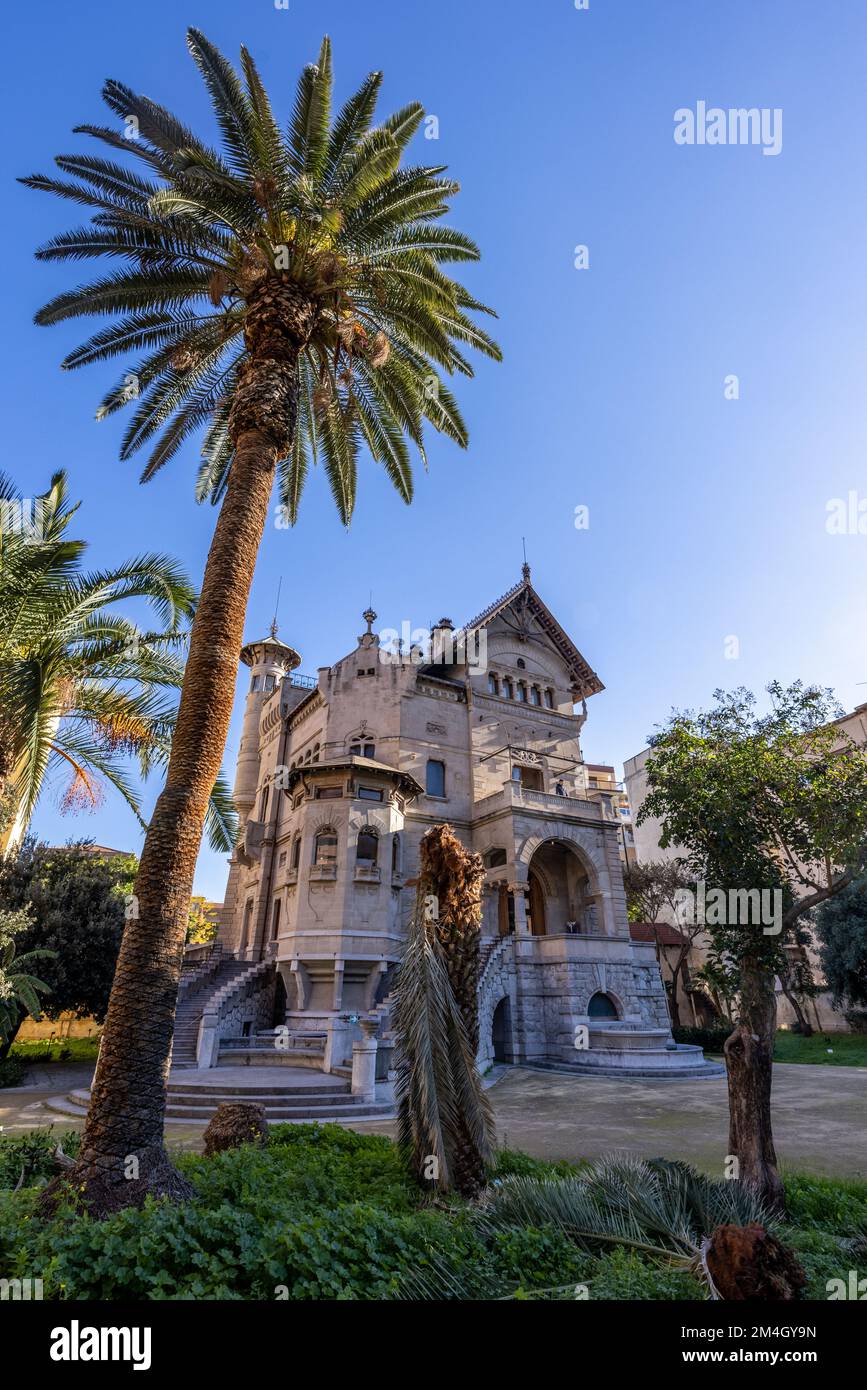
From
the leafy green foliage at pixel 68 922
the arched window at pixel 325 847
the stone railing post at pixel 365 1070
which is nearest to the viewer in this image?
the stone railing post at pixel 365 1070

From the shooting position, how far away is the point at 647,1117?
46.0ft

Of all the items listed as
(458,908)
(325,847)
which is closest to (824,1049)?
(325,847)

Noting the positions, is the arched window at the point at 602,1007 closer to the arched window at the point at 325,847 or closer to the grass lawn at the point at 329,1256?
the arched window at the point at 325,847

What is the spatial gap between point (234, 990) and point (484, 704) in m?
16.8

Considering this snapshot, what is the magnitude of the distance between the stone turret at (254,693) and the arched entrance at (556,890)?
598 inches

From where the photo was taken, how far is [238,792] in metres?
36.5

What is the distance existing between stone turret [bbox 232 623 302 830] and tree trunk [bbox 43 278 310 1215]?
28.2 meters

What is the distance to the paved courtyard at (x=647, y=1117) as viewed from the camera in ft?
35.0

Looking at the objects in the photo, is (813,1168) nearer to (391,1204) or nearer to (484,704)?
(391,1204)

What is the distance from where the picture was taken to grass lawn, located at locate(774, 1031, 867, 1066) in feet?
87.1

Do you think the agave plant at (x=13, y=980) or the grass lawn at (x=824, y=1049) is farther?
the grass lawn at (x=824, y=1049)

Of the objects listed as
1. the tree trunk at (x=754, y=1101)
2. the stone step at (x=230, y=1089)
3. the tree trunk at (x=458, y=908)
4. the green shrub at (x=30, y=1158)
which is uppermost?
the tree trunk at (x=458, y=908)

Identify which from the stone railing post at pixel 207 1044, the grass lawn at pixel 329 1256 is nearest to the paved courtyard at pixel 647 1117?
the stone railing post at pixel 207 1044
